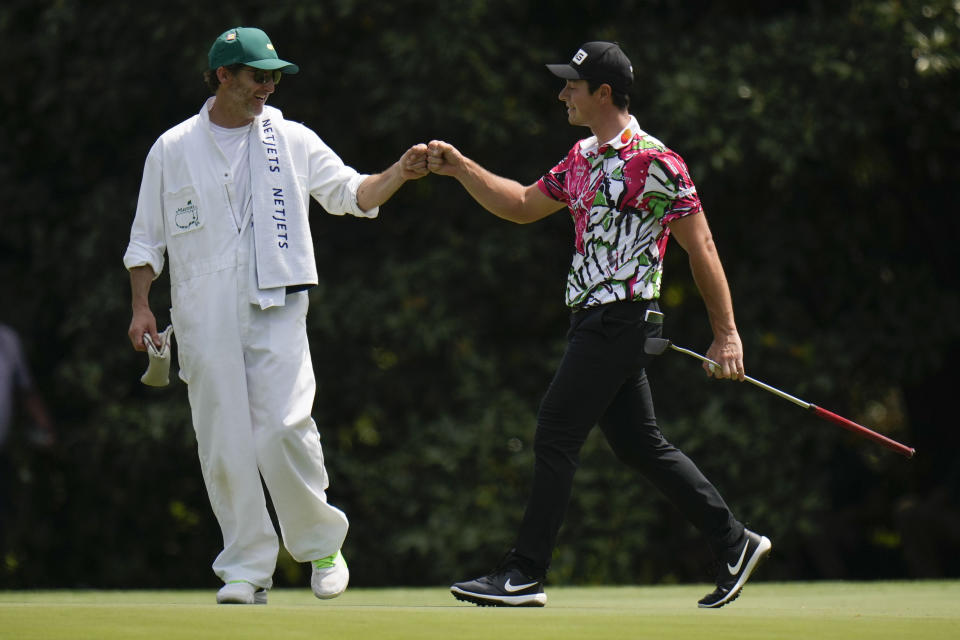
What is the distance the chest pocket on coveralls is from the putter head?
1.67 metres

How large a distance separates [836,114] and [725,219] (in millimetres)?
1128

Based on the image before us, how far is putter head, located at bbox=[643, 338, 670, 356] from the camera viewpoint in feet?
18.9

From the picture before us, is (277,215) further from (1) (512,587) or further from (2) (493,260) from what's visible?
(2) (493,260)

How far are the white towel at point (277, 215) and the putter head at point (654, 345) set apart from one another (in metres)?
1.28

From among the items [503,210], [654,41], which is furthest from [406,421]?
[503,210]

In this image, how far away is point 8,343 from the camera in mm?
8906

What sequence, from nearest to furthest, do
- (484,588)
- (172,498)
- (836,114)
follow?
(484,588)
(836,114)
(172,498)

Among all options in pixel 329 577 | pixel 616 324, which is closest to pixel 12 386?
pixel 329 577

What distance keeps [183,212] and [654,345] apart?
1792 millimetres

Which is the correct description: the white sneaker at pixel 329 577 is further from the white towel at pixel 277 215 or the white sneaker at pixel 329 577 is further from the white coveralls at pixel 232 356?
the white towel at pixel 277 215

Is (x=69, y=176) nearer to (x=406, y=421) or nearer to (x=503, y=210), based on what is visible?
(x=406, y=421)

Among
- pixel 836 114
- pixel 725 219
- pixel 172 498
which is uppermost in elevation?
pixel 836 114

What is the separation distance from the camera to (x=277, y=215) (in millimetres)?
6066

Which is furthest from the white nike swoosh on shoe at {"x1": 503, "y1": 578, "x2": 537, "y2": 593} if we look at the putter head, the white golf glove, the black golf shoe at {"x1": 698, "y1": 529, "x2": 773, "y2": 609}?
the white golf glove
